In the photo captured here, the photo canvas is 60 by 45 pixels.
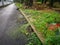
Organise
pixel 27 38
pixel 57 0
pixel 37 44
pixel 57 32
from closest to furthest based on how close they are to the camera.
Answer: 1. pixel 57 32
2. pixel 37 44
3. pixel 27 38
4. pixel 57 0

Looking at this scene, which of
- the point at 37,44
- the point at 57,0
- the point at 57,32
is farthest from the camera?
the point at 57,0

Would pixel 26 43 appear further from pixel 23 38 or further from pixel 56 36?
pixel 56 36

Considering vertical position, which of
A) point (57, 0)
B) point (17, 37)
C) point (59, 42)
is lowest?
point (57, 0)

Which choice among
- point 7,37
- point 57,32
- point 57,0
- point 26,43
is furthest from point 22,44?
point 57,0

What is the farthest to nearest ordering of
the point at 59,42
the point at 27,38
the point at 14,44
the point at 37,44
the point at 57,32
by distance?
the point at 27,38 < the point at 14,44 < the point at 37,44 < the point at 57,32 < the point at 59,42

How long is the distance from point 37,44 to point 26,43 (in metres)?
0.71

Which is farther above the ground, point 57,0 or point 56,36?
point 56,36

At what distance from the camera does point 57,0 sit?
85.0 feet

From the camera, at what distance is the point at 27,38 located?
7.70 metres

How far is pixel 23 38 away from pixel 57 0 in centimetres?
1900

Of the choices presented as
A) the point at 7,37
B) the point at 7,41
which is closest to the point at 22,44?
the point at 7,41

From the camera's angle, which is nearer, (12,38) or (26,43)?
(26,43)

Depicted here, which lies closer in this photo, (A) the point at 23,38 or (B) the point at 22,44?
(B) the point at 22,44

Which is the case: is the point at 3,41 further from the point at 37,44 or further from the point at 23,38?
the point at 37,44
